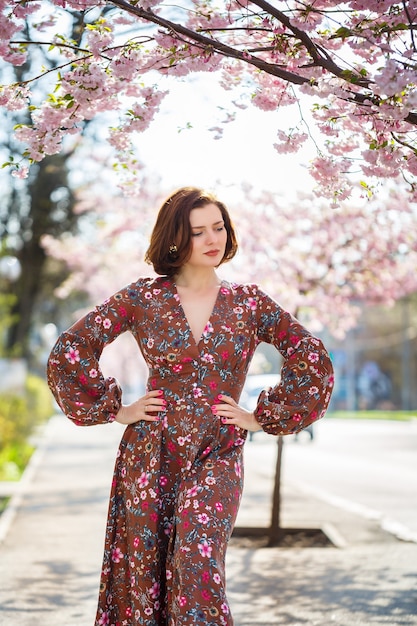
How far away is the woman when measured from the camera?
4.05 metres

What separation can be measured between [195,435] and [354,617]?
2255mm

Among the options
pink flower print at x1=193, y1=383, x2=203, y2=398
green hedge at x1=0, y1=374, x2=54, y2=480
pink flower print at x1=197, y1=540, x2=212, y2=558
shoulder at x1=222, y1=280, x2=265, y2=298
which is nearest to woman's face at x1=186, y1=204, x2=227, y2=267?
shoulder at x1=222, y1=280, x2=265, y2=298

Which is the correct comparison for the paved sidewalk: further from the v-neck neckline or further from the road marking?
the v-neck neckline

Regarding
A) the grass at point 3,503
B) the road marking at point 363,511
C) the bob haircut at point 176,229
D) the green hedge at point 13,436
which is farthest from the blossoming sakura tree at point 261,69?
the green hedge at point 13,436

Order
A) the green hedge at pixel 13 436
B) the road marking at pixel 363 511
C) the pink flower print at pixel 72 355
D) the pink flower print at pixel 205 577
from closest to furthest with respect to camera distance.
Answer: the pink flower print at pixel 205 577 → the pink flower print at pixel 72 355 → the road marking at pixel 363 511 → the green hedge at pixel 13 436

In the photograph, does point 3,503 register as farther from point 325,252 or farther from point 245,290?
point 245,290

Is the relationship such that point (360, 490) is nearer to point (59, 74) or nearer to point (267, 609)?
point (267, 609)

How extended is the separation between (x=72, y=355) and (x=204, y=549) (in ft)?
3.31

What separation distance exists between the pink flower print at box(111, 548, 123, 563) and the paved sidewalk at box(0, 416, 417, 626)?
5.42 feet

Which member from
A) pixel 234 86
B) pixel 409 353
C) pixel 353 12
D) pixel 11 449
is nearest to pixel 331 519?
pixel 234 86

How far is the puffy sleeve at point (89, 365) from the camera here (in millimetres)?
4367

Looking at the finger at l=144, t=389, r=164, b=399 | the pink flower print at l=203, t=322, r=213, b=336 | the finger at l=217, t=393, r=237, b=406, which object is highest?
the pink flower print at l=203, t=322, r=213, b=336

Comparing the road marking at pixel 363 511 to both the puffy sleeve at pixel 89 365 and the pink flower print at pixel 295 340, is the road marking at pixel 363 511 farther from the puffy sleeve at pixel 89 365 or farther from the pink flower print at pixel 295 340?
the puffy sleeve at pixel 89 365

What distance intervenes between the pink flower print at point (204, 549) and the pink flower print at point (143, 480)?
1.30 feet
